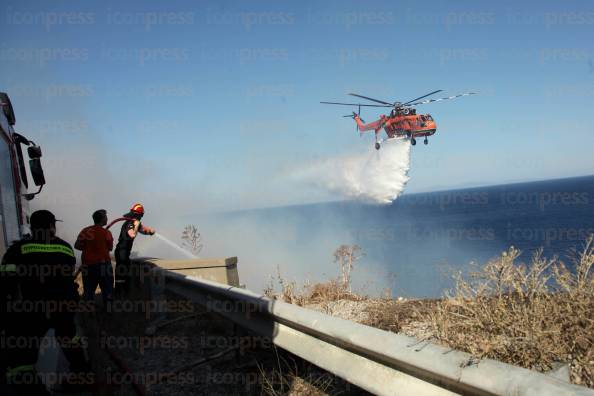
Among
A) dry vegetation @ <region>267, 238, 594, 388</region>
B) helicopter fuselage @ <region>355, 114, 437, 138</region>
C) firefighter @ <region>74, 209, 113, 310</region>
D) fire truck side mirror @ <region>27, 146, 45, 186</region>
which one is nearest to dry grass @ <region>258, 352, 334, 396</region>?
dry vegetation @ <region>267, 238, 594, 388</region>

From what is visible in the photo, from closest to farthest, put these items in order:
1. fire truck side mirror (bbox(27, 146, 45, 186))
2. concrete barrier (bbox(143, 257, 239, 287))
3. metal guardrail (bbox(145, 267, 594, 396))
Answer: metal guardrail (bbox(145, 267, 594, 396))
concrete barrier (bbox(143, 257, 239, 287))
fire truck side mirror (bbox(27, 146, 45, 186))

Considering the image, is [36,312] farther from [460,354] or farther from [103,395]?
[460,354]

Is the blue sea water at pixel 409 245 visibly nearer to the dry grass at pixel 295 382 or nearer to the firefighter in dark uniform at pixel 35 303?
the dry grass at pixel 295 382

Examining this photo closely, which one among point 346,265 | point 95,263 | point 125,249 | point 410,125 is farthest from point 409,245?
point 95,263

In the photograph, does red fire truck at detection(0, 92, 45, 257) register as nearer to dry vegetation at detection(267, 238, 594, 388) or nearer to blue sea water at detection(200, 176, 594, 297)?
dry vegetation at detection(267, 238, 594, 388)

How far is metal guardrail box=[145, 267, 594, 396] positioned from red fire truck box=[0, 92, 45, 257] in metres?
3.67

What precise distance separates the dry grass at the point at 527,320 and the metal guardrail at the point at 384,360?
382mm

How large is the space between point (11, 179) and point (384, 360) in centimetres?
715

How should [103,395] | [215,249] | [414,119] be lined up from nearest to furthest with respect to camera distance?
[103,395] → [414,119] → [215,249]

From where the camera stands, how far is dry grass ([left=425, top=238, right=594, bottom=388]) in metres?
2.76

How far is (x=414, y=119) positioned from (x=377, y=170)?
21.9 m

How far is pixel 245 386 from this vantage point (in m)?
3.99

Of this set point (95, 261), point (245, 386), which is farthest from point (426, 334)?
point (95, 261)

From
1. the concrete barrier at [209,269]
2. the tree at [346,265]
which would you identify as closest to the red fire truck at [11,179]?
the concrete barrier at [209,269]
